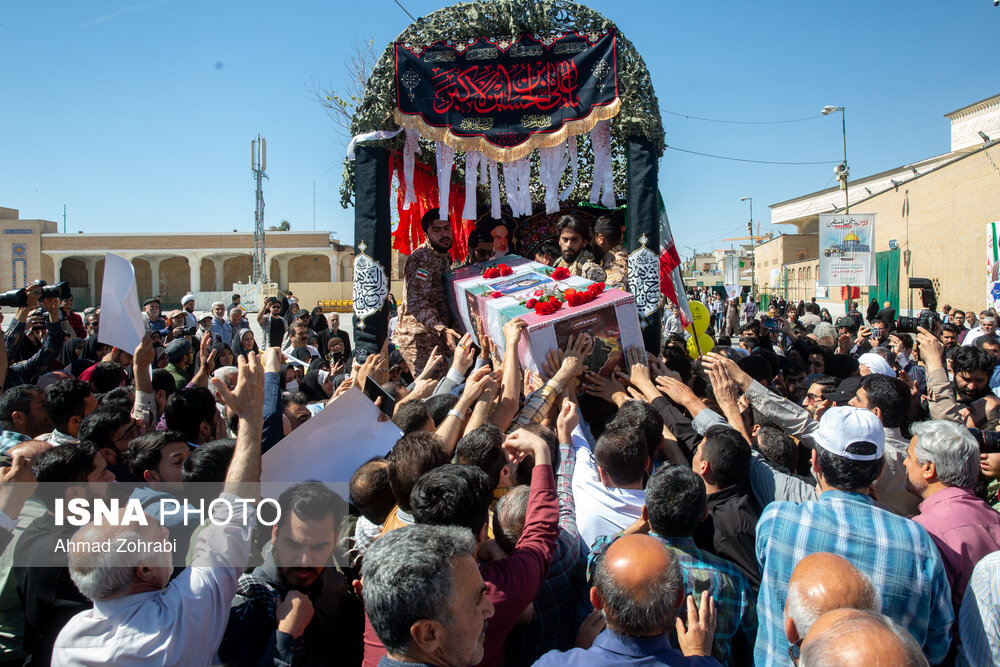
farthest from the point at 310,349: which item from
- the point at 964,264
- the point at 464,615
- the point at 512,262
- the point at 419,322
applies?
the point at 964,264

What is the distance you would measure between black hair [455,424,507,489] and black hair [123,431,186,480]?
59.1 inches

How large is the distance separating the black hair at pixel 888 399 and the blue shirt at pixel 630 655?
8.37 feet

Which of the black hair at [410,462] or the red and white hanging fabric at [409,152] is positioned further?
the red and white hanging fabric at [409,152]

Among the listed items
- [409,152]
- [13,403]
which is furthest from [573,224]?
[13,403]

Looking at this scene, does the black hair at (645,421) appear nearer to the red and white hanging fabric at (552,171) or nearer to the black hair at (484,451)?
the black hair at (484,451)

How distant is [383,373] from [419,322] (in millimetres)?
1784

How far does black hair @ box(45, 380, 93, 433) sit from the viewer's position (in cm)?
379

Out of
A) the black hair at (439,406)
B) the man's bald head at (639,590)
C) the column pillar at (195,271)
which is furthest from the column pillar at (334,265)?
the man's bald head at (639,590)

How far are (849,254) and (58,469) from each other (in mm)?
13498

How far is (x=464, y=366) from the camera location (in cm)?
482

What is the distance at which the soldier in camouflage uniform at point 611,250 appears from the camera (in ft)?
19.8

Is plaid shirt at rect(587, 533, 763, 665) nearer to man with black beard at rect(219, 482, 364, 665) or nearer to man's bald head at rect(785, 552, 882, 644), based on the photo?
man's bald head at rect(785, 552, 882, 644)

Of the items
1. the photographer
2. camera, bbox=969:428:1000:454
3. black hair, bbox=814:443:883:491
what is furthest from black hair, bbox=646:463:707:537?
the photographer

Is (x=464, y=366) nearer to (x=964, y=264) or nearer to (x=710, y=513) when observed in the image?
Result: (x=710, y=513)
